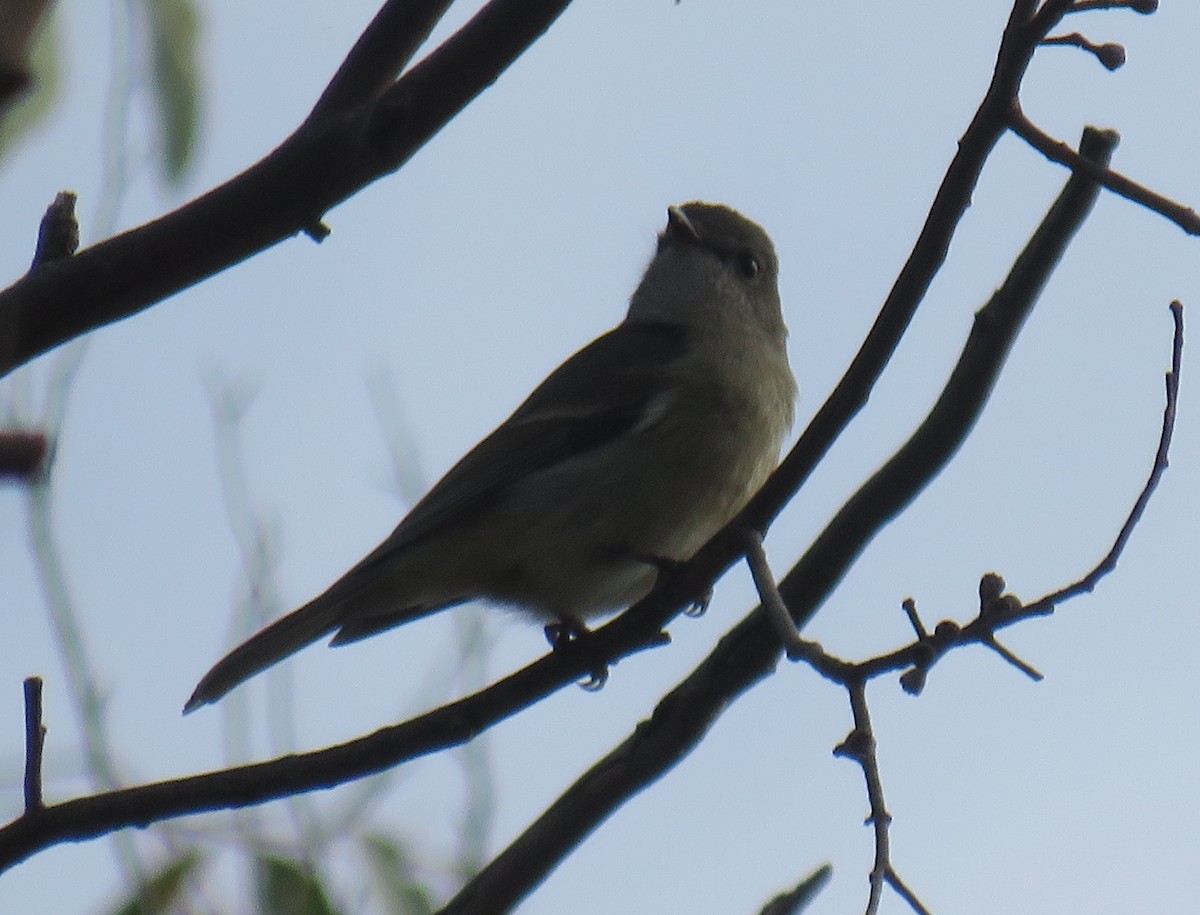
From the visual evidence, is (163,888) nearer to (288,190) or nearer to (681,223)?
(288,190)

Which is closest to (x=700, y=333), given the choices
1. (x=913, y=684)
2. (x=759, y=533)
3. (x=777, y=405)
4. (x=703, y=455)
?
(x=777, y=405)

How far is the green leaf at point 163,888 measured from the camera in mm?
3369

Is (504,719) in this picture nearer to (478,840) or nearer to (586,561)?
(478,840)

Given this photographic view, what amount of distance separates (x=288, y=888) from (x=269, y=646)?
4.15 ft

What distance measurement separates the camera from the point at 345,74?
3.24m

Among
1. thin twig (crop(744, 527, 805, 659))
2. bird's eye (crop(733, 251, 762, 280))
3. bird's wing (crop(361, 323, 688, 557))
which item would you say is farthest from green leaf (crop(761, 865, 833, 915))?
bird's eye (crop(733, 251, 762, 280))

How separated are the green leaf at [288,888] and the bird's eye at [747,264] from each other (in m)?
3.77

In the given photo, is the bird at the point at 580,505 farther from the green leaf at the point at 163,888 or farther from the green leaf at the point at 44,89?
the green leaf at the point at 44,89

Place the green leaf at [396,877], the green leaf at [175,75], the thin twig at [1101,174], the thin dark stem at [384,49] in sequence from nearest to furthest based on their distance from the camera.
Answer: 1. the thin twig at [1101,174]
2. the green leaf at [175,75]
3. the thin dark stem at [384,49]
4. the green leaf at [396,877]

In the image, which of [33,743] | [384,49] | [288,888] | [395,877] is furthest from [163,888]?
[384,49]

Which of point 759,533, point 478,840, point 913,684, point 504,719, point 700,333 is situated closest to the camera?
point 913,684

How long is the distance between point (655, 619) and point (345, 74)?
1.49m

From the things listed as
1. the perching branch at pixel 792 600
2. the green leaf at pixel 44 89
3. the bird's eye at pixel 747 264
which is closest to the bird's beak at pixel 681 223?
the bird's eye at pixel 747 264

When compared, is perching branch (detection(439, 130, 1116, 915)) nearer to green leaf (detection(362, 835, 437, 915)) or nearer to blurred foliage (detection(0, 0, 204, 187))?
green leaf (detection(362, 835, 437, 915))
